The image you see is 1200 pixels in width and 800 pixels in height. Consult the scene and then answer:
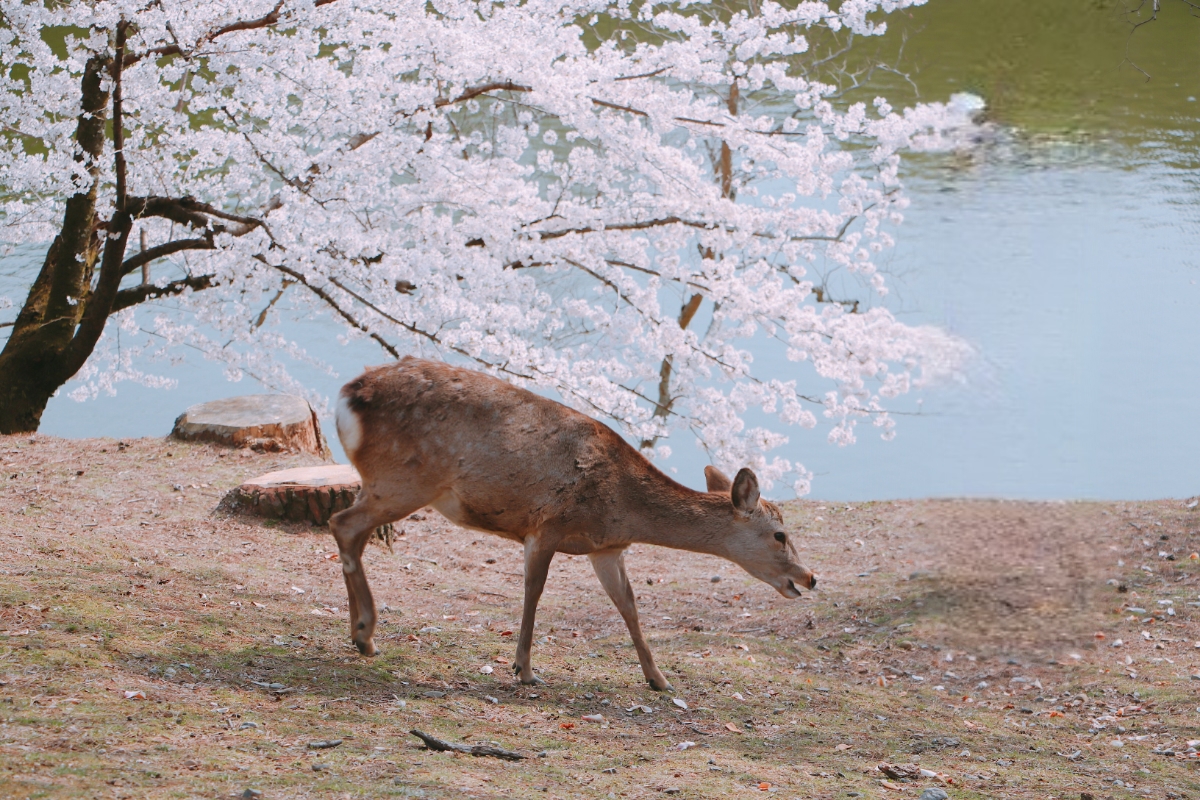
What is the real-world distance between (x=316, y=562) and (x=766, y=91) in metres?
9.32

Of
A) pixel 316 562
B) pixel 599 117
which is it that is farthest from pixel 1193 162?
pixel 316 562

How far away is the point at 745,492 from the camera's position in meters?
4.81

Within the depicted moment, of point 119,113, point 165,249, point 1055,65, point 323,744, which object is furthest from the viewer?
point 1055,65

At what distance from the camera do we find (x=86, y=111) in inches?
308

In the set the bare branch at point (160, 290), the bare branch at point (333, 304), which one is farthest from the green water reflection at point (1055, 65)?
the bare branch at point (160, 290)

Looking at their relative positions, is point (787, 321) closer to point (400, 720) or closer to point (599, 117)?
point (599, 117)

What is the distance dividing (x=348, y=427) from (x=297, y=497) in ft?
9.25

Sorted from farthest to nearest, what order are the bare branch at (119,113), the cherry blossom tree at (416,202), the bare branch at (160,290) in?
the bare branch at (160,290)
the cherry blossom tree at (416,202)
the bare branch at (119,113)

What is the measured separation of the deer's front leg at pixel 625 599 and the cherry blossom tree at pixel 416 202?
3632 mm

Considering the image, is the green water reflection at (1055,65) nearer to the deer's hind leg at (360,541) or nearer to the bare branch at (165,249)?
the bare branch at (165,249)

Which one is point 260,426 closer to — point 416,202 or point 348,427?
point 416,202

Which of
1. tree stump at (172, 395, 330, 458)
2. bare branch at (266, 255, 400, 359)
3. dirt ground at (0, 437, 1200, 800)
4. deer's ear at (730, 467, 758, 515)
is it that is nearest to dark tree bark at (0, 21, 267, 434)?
bare branch at (266, 255, 400, 359)

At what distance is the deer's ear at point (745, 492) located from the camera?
4742 millimetres

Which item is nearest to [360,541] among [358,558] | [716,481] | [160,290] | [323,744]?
[358,558]
